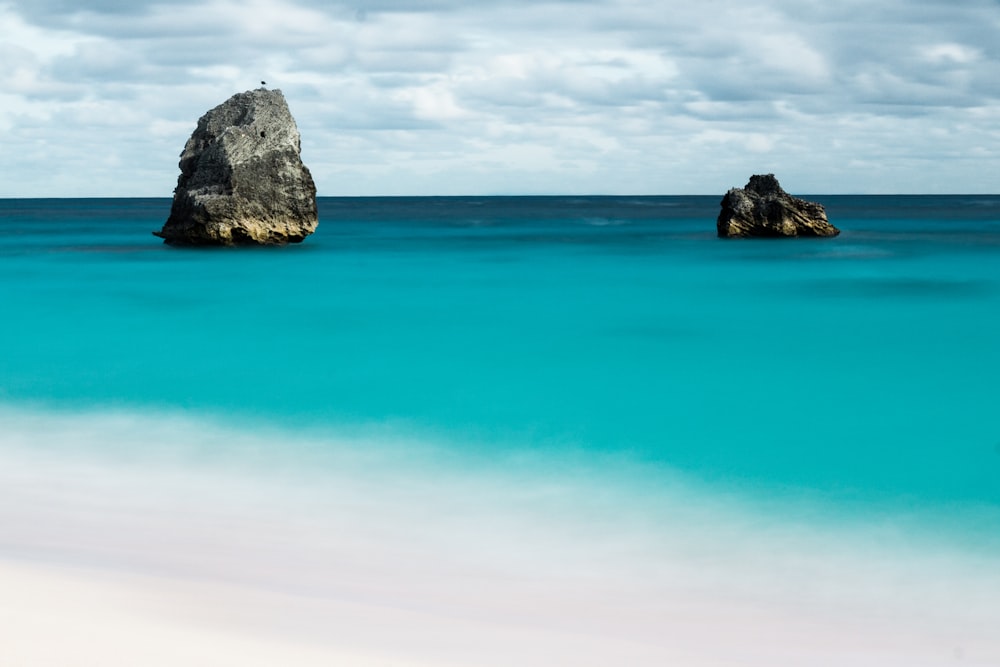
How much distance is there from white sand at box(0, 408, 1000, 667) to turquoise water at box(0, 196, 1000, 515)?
Answer: 1319 millimetres

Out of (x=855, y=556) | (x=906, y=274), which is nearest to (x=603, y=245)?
(x=906, y=274)

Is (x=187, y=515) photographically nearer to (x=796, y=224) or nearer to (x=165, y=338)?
(x=165, y=338)

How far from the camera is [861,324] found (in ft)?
61.1

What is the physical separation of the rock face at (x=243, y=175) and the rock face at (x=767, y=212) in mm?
16079

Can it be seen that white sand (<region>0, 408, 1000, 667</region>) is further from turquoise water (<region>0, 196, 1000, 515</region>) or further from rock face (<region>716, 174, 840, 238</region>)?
rock face (<region>716, 174, 840, 238</region>)

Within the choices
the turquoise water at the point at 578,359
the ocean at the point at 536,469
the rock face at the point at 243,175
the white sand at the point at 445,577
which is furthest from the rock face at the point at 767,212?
the white sand at the point at 445,577

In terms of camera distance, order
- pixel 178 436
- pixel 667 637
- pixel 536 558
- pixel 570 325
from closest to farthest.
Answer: pixel 667 637 < pixel 536 558 < pixel 178 436 < pixel 570 325

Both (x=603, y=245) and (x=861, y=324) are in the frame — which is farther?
(x=603, y=245)

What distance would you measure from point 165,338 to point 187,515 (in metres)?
9.86

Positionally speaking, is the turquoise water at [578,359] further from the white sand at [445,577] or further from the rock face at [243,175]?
the rock face at [243,175]

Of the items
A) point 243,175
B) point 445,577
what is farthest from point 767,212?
point 445,577

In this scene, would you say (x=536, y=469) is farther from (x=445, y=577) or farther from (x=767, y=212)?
(x=767, y=212)

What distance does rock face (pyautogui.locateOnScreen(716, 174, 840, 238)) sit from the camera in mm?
40812

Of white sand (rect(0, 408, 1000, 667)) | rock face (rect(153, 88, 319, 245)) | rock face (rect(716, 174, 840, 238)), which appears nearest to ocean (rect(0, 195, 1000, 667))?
white sand (rect(0, 408, 1000, 667))
